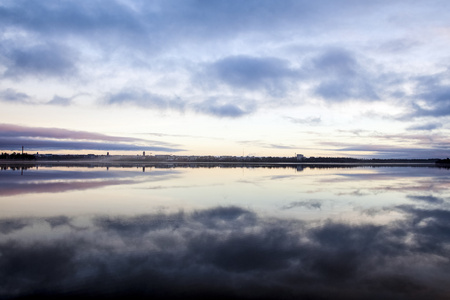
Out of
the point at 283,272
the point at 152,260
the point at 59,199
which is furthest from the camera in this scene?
the point at 59,199

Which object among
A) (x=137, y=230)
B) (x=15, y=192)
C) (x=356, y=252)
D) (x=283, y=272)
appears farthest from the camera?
(x=15, y=192)

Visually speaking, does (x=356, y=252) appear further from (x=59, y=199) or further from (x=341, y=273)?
(x=59, y=199)

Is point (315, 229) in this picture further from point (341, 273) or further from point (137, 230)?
point (137, 230)

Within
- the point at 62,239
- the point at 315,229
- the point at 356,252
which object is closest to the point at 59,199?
the point at 62,239

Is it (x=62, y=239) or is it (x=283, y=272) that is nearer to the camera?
(x=283, y=272)

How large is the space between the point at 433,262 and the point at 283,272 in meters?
3.55

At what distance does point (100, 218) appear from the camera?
10797 millimetres

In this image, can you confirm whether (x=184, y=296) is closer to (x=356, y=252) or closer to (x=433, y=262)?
(x=356, y=252)

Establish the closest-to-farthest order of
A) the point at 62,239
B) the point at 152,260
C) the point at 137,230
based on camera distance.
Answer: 1. the point at 152,260
2. the point at 62,239
3. the point at 137,230

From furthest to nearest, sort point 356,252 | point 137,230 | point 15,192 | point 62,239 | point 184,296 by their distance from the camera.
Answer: point 15,192 < point 137,230 < point 62,239 < point 356,252 < point 184,296

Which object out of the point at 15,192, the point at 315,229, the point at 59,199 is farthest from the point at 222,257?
the point at 15,192

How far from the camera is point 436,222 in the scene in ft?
35.6

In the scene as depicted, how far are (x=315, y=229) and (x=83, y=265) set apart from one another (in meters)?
6.59

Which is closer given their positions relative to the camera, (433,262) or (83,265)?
(83,265)
